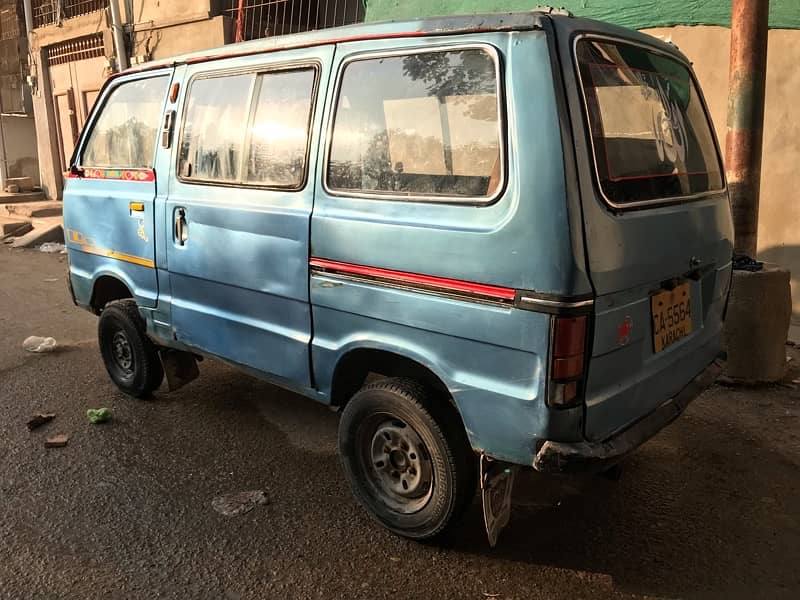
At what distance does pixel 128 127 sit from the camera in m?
4.23

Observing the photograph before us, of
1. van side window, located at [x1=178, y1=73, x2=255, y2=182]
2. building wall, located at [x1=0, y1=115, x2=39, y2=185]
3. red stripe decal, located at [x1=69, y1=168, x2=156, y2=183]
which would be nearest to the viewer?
van side window, located at [x1=178, y1=73, x2=255, y2=182]

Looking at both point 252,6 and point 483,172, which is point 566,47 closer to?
point 483,172

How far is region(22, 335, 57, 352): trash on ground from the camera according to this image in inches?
218

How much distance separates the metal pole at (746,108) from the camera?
4402 mm

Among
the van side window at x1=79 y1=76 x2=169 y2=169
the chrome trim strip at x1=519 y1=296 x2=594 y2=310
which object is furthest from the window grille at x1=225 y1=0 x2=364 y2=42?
the chrome trim strip at x1=519 y1=296 x2=594 y2=310

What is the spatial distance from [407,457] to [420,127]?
4.51 feet

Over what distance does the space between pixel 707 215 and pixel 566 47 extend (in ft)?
3.51

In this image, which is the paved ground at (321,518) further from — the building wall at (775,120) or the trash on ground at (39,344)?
the building wall at (775,120)

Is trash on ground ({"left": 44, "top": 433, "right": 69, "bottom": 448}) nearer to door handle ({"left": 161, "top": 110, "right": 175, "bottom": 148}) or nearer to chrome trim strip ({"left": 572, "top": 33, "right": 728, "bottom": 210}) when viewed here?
door handle ({"left": 161, "top": 110, "right": 175, "bottom": 148})

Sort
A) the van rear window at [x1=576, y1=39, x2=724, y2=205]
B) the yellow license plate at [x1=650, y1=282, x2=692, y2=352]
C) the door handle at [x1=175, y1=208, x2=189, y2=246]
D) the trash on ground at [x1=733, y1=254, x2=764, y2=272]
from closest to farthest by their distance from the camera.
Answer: the van rear window at [x1=576, y1=39, x2=724, y2=205], the yellow license plate at [x1=650, y1=282, x2=692, y2=352], the door handle at [x1=175, y1=208, x2=189, y2=246], the trash on ground at [x1=733, y1=254, x2=764, y2=272]

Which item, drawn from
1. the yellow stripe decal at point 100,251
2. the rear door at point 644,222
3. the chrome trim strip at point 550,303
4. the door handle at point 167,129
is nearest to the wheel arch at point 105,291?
the yellow stripe decal at point 100,251

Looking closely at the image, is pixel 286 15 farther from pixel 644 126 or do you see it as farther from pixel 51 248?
pixel 644 126

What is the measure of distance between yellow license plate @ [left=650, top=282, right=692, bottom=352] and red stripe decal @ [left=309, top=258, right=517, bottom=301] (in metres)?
0.64

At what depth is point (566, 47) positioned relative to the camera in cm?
239
